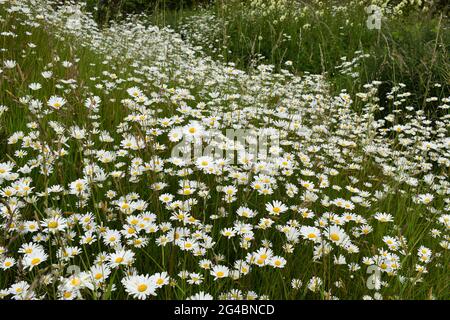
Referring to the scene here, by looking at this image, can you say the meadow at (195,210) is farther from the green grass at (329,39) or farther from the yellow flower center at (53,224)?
the green grass at (329,39)

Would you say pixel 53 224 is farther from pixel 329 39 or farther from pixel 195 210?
pixel 329 39

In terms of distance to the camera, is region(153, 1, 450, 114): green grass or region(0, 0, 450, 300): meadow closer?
region(0, 0, 450, 300): meadow

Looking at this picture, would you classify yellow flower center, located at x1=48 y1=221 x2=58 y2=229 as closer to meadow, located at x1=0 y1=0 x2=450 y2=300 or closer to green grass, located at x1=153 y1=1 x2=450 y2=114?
meadow, located at x1=0 y1=0 x2=450 y2=300

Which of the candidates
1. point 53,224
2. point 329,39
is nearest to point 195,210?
point 53,224

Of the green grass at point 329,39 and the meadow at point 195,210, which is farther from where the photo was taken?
the green grass at point 329,39

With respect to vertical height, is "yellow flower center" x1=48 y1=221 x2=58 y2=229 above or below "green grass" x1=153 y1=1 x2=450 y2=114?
below

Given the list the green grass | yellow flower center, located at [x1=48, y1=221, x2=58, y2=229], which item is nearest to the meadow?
yellow flower center, located at [x1=48, y1=221, x2=58, y2=229]

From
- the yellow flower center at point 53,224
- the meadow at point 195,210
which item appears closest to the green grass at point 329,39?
the meadow at point 195,210

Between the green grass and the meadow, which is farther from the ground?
the green grass
